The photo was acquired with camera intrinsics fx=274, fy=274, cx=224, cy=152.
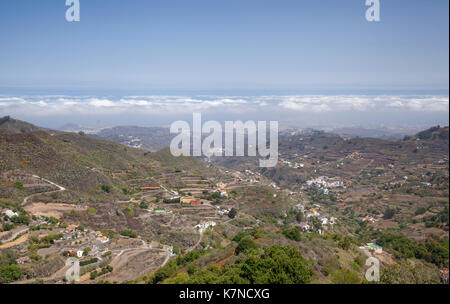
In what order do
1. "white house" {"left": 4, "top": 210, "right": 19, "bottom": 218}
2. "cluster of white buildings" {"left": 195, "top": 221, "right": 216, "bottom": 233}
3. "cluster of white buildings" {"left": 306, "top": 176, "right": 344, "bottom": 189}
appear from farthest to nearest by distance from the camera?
1. "cluster of white buildings" {"left": 306, "top": 176, "right": 344, "bottom": 189}
2. "cluster of white buildings" {"left": 195, "top": 221, "right": 216, "bottom": 233}
3. "white house" {"left": 4, "top": 210, "right": 19, "bottom": 218}

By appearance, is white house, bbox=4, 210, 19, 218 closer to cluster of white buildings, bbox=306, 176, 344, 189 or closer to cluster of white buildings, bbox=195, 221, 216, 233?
cluster of white buildings, bbox=195, 221, 216, 233

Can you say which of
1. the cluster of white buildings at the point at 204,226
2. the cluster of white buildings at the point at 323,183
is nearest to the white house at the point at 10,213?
the cluster of white buildings at the point at 204,226

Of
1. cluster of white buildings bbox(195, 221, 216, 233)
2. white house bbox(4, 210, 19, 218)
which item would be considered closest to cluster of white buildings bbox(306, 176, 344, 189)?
cluster of white buildings bbox(195, 221, 216, 233)

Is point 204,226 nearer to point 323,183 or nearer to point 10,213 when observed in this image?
point 10,213

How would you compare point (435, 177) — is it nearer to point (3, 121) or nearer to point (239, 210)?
point (239, 210)

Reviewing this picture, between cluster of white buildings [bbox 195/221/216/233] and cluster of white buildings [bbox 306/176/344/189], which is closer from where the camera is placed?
cluster of white buildings [bbox 195/221/216/233]

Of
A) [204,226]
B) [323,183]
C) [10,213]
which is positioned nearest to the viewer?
[10,213]

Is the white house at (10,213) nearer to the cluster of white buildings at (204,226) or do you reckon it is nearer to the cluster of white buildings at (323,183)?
the cluster of white buildings at (204,226)

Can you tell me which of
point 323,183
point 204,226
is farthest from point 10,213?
point 323,183

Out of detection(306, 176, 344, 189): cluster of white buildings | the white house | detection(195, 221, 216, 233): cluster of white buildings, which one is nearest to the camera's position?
the white house

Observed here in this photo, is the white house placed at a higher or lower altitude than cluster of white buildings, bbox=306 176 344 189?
higher

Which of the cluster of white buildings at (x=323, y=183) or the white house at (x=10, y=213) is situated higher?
the white house at (x=10, y=213)
